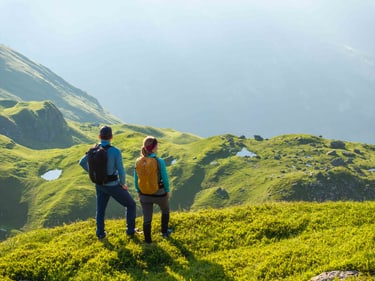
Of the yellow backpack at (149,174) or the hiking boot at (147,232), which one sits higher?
the yellow backpack at (149,174)

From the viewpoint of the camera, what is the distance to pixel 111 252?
1563 cm

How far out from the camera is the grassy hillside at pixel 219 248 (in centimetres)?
1361

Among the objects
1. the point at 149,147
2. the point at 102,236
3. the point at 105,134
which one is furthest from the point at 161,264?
the point at 105,134

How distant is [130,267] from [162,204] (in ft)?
8.52

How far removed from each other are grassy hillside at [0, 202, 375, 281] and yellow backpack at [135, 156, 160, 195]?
90.0 inches

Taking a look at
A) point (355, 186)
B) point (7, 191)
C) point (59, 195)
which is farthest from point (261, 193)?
point (7, 191)

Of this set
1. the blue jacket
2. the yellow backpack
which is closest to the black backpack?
the blue jacket

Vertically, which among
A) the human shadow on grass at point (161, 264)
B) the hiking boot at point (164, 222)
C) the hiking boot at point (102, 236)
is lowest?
the human shadow on grass at point (161, 264)

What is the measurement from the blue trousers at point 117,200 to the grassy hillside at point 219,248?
489 mm

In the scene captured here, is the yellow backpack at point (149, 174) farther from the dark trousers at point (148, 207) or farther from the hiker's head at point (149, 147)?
the dark trousers at point (148, 207)

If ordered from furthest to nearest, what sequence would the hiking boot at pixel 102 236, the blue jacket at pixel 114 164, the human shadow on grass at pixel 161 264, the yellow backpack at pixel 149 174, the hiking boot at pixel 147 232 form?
1. the hiking boot at pixel 102 236
2. the hiking boot at pixel 147 232
3. the blue jacket at pixel 114 164
4. the yellow backpack at pixel 149 174
5. the human shadow on grass at pixel 161 264

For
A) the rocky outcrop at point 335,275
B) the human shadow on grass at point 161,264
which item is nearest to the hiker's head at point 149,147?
the human shadow on grass at point 161,264

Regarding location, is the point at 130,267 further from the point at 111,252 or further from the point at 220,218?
the point at 220,218

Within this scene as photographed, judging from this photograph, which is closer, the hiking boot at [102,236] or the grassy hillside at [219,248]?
the grassy hillside at [219,248]
